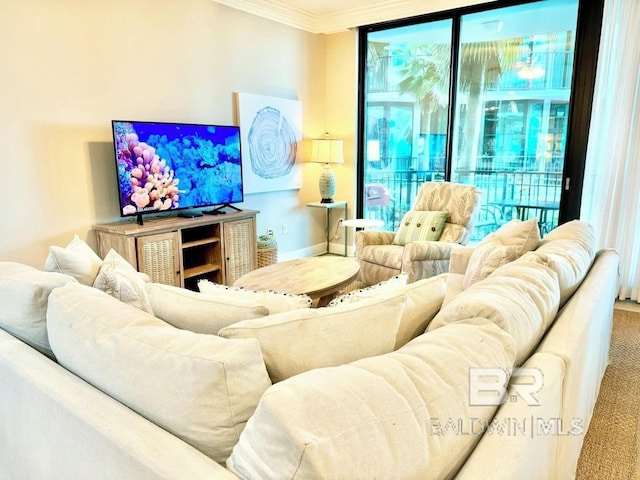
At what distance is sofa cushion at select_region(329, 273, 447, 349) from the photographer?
126 centimetres

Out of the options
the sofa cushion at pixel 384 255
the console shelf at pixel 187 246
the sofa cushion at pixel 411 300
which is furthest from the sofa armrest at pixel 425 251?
the sofa cushion at pixel 411 300

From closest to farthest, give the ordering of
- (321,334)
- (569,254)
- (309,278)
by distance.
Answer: (321,334) → (569,254) → (309,278)

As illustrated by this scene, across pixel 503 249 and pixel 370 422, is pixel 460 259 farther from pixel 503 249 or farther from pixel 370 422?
pixel 370 422

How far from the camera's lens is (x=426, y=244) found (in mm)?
3471

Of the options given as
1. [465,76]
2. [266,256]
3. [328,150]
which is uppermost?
[465,76]

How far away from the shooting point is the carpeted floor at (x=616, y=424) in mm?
1830

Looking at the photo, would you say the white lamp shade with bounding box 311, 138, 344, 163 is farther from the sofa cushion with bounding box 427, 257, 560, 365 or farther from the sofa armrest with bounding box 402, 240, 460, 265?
the sofa cushion with bounding box 427, 257, 560, 365

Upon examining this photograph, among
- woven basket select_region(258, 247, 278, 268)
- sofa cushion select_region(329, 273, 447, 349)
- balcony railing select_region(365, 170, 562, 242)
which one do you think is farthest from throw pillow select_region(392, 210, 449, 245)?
sofa cushion select_region(329, 273, 447, 349)

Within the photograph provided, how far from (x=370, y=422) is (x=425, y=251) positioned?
112 inches

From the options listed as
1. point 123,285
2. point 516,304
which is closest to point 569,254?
point 516,304

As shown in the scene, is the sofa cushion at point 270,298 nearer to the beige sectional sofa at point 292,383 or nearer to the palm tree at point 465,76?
the beige sectional sofa at point 292,383

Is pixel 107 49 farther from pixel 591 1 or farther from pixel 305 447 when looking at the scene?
pixel 591 1

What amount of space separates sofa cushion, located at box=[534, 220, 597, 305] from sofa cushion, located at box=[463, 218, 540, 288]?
0.10 m

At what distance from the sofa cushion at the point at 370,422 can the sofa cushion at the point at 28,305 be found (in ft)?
2.94
